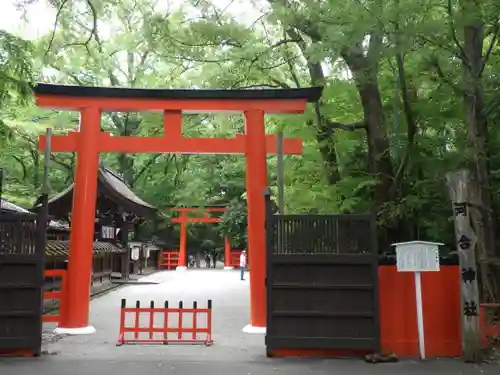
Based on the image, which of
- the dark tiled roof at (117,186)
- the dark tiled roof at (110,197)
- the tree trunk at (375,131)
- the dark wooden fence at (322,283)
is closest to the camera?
the dark wooden fence at (322,283)

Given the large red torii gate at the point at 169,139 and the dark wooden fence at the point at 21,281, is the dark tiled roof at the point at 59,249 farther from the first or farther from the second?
the dark wooden fence at the point at 21,281

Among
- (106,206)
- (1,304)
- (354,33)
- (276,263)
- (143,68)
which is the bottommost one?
(1,304)

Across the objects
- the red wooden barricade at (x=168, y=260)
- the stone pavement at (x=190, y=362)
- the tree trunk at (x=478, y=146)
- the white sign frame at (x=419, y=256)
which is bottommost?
the stone pavement at (x=190, y=362)

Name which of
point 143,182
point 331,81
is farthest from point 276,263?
point 143,182

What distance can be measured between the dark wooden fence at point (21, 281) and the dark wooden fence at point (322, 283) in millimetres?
3778

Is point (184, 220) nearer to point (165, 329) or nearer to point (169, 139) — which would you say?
point (169, 139)

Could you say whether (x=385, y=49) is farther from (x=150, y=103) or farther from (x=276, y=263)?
(x=150, y=103)

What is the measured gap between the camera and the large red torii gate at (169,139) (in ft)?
34.0

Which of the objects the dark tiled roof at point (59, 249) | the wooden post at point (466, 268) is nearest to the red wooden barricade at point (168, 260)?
the dark tiled roof at point (59, 249)

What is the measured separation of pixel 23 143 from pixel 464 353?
21160 mm

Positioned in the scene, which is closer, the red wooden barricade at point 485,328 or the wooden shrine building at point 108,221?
the red wooden barricade at point 485,328

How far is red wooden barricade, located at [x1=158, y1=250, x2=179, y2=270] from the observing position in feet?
124

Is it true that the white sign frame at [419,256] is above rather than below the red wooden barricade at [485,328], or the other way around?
above

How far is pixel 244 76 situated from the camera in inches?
510
